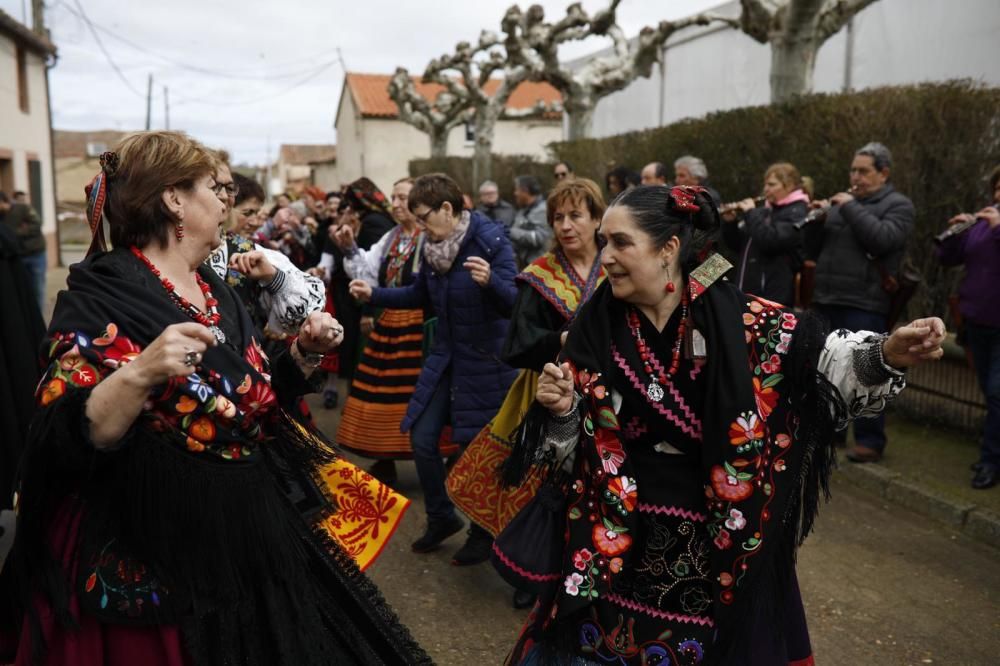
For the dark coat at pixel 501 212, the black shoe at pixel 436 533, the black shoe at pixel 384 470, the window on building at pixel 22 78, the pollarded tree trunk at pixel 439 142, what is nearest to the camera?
the black shoe at pixel 436 533

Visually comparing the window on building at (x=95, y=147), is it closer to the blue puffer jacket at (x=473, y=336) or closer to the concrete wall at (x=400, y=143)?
the concrete wall at (x=400, y=143)

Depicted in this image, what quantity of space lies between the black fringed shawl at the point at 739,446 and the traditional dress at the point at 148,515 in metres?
0.75

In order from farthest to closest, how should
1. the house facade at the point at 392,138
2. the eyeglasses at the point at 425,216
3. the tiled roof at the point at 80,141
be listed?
the tiled roof at the point at 80,141
the house facade at the point at 392,138
the eyeglasses at the point at 425,216

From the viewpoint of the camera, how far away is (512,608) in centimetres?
425

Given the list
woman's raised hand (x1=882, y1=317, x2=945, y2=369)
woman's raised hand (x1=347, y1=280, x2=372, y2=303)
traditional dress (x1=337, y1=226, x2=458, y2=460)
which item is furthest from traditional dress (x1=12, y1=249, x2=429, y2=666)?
traditional dress (x1=337, y1=226, x2=458, y2=460)

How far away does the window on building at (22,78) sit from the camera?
22.7 m

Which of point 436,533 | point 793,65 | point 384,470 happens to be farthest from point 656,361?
point 793,65

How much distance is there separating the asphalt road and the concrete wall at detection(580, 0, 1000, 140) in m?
5.60

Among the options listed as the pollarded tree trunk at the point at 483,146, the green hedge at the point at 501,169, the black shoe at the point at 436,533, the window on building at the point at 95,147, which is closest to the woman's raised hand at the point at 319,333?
the black shoe at the point at 436,533

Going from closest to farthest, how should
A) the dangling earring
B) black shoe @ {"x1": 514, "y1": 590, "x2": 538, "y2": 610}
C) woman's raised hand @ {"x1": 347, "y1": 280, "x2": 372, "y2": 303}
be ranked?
the dangling earring
black shoe @ {"x1": 514, "y1": 590, "x2": 538, "y2": 610}
woman's raised hand @ {"x1": 347, "y1": 280, "x2": 372, "y2": 303}

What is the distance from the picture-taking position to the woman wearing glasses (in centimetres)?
470

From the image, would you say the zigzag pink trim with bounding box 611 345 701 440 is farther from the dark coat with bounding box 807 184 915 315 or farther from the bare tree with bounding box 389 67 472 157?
the bare tree with bounding box 389 67 472 157

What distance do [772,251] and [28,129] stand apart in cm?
2220

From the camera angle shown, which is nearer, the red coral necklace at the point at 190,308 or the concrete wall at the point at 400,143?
the red coral necklace at the point at 190,308
